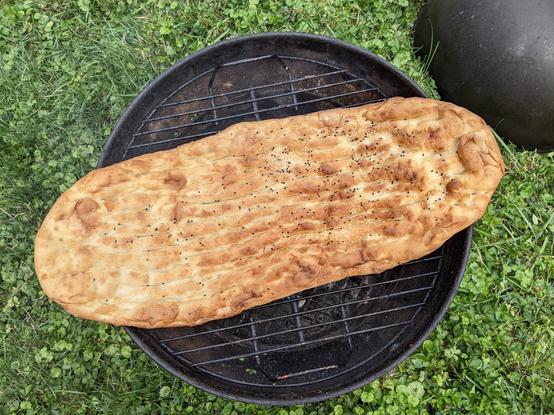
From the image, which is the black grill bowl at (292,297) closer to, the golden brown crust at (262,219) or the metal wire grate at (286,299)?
the metal wire grate at (286,299)

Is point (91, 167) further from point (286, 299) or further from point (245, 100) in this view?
point (286, 299)

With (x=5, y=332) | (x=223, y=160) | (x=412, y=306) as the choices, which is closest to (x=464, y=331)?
(x=412, y=306)

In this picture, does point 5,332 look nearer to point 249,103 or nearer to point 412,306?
point 249,103

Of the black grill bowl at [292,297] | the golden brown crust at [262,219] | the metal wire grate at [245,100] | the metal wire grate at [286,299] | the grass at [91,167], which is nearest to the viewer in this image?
the golden brown crust at [262,219]

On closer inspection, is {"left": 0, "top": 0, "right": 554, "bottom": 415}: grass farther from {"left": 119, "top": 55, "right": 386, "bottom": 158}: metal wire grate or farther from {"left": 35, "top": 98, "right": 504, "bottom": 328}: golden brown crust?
{"left": 35, "top": 98, "right": 504, "bottom": 328}: golden brown crust

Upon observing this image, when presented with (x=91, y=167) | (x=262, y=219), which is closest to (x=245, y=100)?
(x=262, y=219)

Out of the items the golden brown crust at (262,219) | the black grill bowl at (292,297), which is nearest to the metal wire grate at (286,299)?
the black grill bowl at (292,297)

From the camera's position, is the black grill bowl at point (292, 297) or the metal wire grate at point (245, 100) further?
the metal wire grate at point (245, 100)
